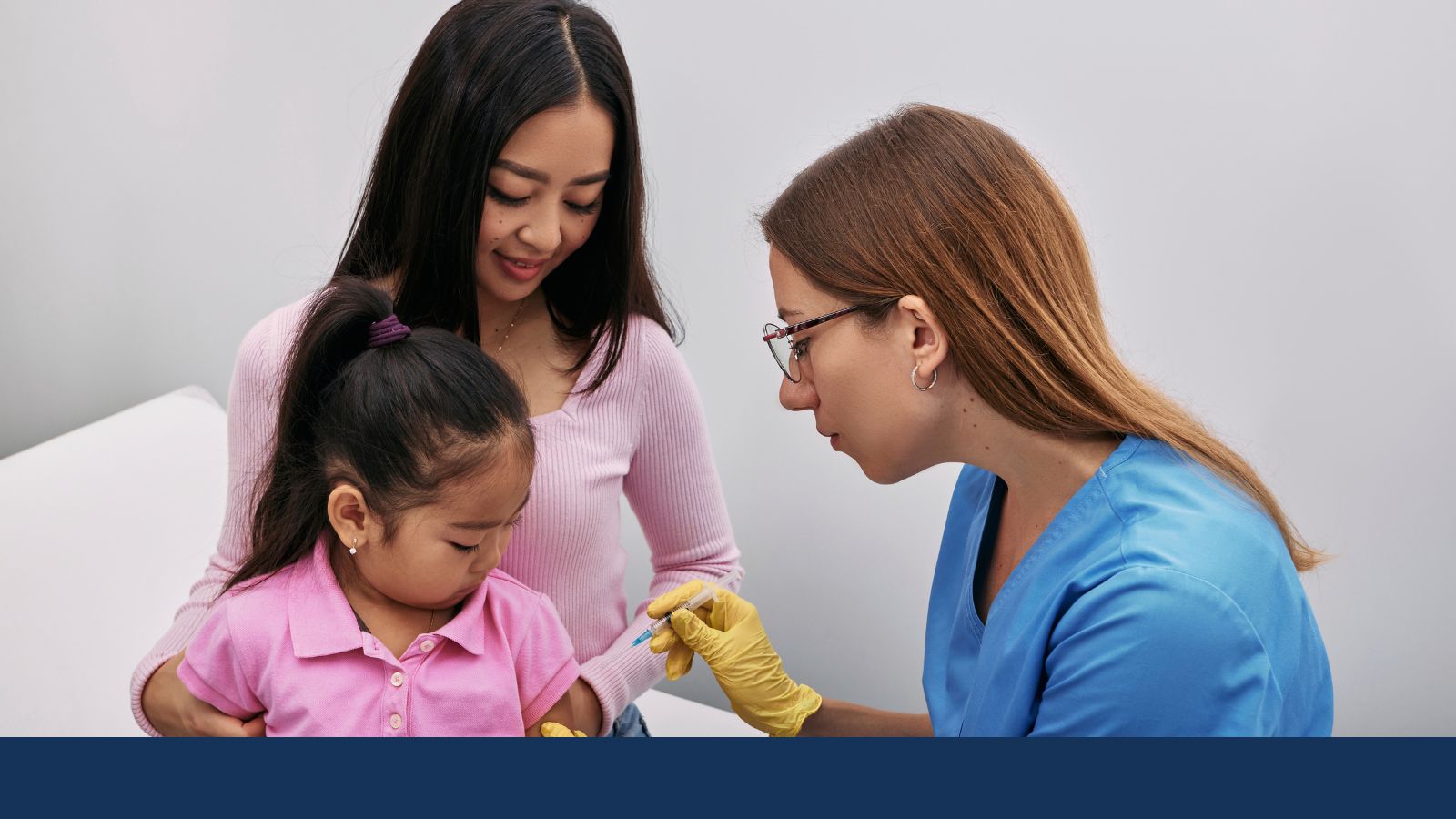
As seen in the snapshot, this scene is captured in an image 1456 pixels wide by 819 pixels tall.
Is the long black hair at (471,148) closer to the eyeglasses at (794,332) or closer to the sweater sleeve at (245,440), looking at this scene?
the sweater sleeve at (245,440)

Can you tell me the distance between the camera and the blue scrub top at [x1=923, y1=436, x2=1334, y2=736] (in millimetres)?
951

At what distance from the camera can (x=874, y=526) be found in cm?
212

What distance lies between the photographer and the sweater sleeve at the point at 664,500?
1345 mm

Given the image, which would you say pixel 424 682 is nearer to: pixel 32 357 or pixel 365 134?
pixel 365 134

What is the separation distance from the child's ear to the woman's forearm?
1.97ft

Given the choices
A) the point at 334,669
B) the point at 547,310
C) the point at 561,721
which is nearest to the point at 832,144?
the point at 547,310

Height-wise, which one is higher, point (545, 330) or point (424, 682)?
point (545, 330)

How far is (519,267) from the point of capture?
1.25m

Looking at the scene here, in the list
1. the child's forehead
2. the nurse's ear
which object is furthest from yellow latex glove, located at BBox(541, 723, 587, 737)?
the nurse's ear

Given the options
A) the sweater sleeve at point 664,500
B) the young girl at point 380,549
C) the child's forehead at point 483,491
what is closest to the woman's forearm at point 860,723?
the sweater sleeve at point 664,500

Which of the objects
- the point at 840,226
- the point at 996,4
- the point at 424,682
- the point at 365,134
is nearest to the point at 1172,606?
the point at 840,226

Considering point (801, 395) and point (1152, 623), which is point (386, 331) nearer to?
point (801, 395)

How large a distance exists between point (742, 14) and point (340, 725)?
1.38m

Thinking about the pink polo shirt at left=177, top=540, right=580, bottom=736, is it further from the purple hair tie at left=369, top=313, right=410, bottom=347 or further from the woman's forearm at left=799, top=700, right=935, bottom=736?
the woman's forearm at left=799, top=700, right=935, bottom=736
